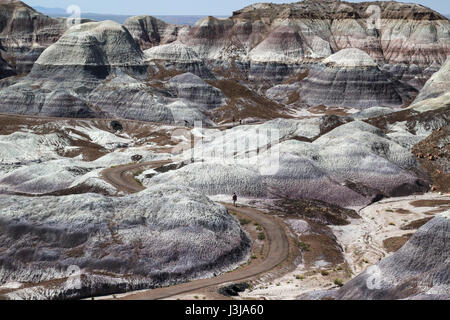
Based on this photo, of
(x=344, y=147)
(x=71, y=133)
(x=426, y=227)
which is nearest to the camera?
(x=426, y=227)

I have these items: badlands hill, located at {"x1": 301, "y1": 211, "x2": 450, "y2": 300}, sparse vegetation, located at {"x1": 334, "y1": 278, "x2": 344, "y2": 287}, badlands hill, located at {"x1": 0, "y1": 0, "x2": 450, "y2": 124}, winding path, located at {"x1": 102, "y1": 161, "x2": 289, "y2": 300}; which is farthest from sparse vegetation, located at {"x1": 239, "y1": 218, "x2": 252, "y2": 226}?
badlands hill, located at {"x1": 0, "y1": 0, "x2": 450, "y2": 124}

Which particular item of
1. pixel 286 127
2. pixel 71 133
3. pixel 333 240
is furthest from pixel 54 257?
pixel 71 133

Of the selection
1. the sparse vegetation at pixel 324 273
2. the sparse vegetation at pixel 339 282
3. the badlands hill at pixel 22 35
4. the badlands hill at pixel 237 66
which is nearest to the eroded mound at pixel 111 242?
the sparse vegetation at pixel 324 273

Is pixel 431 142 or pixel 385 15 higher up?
pixel 385 15

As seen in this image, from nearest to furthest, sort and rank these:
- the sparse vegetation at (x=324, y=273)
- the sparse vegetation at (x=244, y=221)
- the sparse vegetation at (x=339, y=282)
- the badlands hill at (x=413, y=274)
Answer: the badlands hill at (x=413, y=274) → the sparse vegetation at (x=339, y=282) → the sparse vegetation at (x=324, y=273) → the sparse vegetation at (x=244, y=221)

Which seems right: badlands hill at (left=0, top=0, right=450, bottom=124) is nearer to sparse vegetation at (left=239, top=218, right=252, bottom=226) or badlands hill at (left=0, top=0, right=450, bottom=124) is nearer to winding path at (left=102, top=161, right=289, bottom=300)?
winding path at (left=102, top=161, right=289, bottom=300)

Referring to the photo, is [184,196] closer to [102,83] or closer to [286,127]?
[286,127]

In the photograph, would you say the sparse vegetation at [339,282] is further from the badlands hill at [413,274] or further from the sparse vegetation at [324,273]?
the badlands hill at [413,274]
